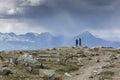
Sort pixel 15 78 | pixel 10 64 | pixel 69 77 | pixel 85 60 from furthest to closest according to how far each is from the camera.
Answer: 1. pixel 85 60
2. pixel 10 64
3. pixel 69 77
4. pixel 15 78

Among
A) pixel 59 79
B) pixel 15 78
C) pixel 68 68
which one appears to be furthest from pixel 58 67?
pixel 15 78

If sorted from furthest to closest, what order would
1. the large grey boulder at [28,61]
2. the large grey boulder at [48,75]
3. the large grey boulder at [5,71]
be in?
the large grey boulder at [28,61]
the large grey boulder at [5,71]
the large grey boulder at [48,75]

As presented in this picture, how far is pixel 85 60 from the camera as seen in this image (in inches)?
3088

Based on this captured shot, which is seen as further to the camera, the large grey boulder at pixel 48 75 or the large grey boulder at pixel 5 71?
the large grey boulder at pixel 5 71

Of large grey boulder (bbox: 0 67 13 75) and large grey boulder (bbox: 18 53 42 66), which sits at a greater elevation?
large grey boulder (bbox: 18 53 42 66)

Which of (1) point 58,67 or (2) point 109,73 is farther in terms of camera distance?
(1) point 58,67

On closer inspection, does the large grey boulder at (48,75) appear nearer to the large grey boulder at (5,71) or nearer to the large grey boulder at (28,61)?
the large grey boulder at (5,71)

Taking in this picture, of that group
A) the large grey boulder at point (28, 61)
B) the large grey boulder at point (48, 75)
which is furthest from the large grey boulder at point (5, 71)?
the large grey boulder at point (28, 61)

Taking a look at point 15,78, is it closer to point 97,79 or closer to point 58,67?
point 97,79

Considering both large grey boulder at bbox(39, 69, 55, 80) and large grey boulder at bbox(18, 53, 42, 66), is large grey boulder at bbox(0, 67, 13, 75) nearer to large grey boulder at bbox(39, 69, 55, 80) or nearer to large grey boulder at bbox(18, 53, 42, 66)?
large grey boulder at bbox(39, 69, 55, 80)

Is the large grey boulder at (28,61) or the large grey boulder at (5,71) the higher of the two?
the large grey boulder at (28,61)

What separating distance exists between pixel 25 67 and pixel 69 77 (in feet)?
23.2

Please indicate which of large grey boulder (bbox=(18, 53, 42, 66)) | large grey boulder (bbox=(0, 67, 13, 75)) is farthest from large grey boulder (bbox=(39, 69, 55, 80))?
large grey boulder (bbox=(18, 53, 42, 66))

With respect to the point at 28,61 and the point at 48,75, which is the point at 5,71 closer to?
the point at 48,75
